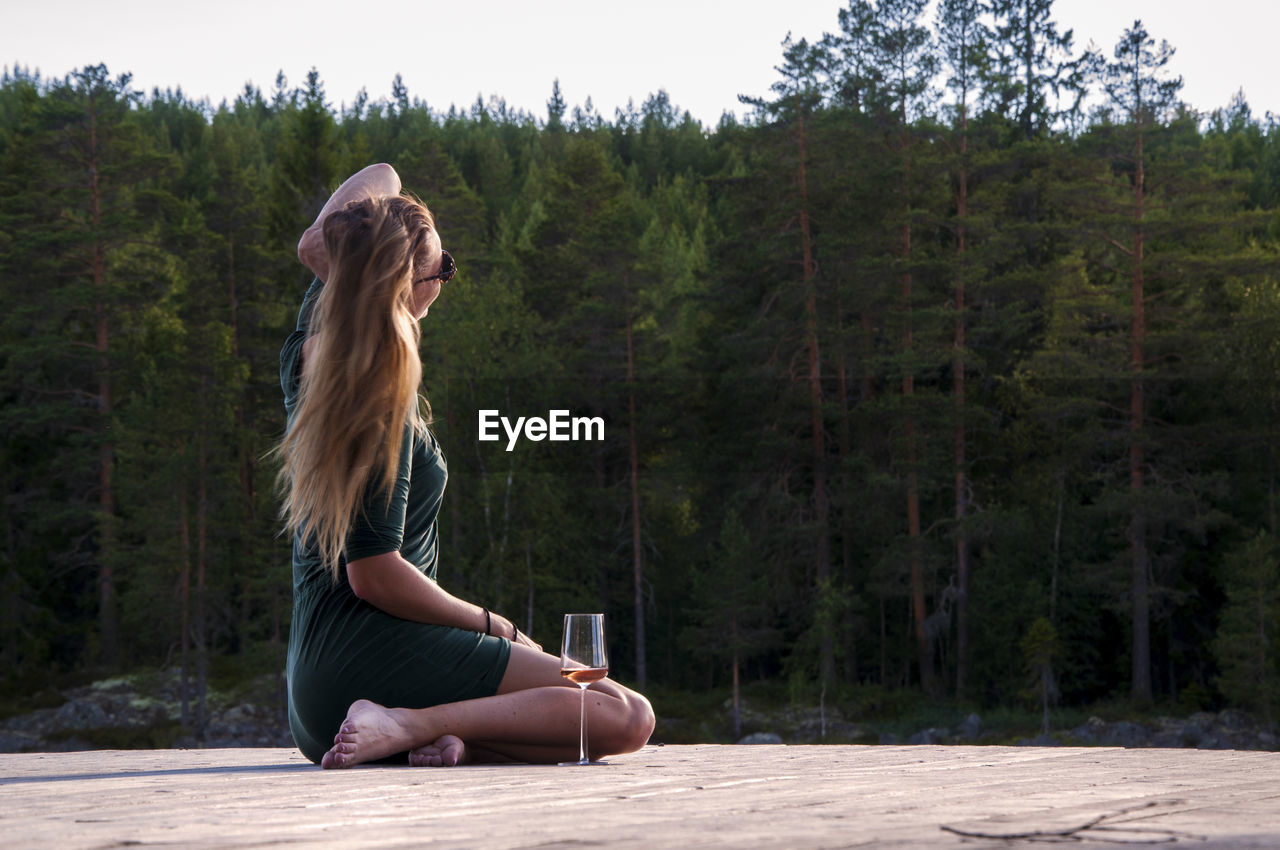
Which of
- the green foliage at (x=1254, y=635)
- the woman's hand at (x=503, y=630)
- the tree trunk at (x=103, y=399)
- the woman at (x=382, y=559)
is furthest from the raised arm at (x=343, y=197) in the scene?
the tree trunk at (x=103, y=399)

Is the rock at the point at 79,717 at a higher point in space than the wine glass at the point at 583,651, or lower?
lower

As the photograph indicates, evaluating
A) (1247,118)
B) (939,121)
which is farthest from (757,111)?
(1247,118)

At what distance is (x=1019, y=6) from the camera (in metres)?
31.3

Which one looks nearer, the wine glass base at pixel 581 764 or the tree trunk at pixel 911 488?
the wine glass base at pixel 581 764

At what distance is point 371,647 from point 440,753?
282 mm

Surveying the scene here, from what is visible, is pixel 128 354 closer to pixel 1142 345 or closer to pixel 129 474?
pixel 129 474

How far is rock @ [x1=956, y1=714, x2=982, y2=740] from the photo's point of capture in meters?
23.5

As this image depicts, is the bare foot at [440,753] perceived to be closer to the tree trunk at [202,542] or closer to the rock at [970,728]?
the rock at [970,728]

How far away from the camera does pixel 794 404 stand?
87.2 feet

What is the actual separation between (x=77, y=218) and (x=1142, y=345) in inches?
821

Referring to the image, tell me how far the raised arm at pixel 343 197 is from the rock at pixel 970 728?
72.2 feet

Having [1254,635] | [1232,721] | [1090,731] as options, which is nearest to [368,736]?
[1254,635]

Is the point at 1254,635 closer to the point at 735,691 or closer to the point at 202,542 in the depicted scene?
the point at 735,691

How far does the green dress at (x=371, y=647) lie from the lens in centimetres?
303
